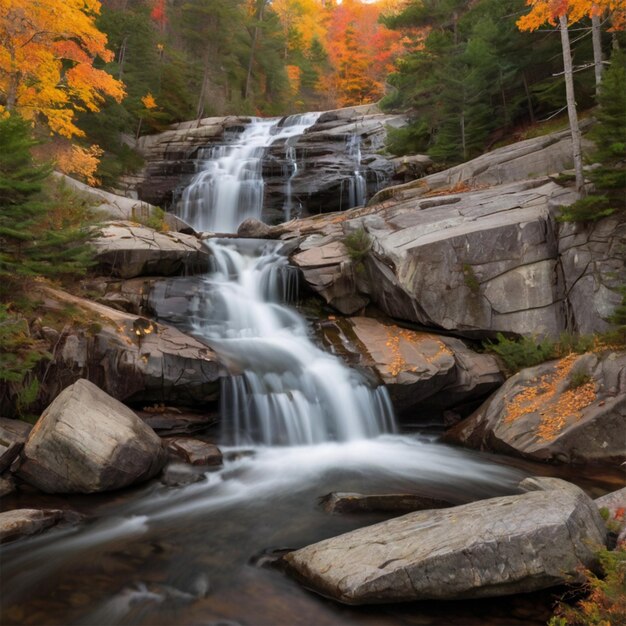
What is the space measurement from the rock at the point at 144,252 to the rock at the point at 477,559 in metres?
9.33

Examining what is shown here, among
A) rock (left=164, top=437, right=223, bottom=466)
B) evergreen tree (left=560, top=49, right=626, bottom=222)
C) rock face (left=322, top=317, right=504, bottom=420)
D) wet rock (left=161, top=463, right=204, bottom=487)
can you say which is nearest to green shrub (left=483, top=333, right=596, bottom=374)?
rock face (left=322, top=317, right=504, bottom=420)

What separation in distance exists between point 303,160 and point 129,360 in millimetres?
16158

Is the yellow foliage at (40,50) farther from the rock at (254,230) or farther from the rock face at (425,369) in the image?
the rock face at (425,369)

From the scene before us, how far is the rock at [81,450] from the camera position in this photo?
6.43 m

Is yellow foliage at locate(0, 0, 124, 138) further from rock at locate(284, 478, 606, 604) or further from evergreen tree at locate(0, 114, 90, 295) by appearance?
rock at locate(284, 478, 606, 604)

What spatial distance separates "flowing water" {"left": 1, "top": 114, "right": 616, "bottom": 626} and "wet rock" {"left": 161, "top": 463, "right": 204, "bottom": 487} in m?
0.15

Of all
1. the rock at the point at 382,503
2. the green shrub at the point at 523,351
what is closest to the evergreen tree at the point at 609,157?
the green shrub at the point at 523,351

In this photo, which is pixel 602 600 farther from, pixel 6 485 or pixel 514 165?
pixel 514 165

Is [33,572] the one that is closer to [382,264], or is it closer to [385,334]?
[385,334]

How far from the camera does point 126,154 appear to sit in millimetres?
23781

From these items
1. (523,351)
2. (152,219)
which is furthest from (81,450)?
(152,219)

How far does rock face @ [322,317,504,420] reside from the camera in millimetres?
10391

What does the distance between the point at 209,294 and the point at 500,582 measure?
956cm

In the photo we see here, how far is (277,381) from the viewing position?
996 centimetres
